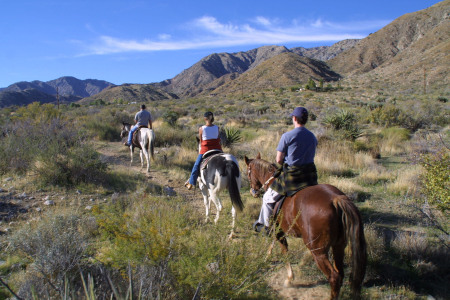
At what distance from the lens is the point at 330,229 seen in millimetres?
3016

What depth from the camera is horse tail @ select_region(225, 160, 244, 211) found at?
5195 millimetres

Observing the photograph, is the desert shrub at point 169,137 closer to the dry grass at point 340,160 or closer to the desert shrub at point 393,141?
the dry grass at point 340,160

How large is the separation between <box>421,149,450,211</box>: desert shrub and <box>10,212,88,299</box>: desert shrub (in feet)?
18.1

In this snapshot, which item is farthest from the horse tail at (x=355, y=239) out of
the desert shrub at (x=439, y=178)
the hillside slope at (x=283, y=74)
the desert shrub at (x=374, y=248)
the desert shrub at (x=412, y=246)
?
the hillside slope at (x=283, y=74)

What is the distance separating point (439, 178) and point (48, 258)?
230 inches

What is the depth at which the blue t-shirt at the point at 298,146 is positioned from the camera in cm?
363

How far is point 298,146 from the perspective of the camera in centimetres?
364

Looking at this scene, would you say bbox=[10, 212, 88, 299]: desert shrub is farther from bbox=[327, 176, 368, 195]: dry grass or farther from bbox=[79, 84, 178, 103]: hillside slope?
bbox=[79, 84, 178, 103]: hillside slope

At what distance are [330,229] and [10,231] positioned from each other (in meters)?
5.30

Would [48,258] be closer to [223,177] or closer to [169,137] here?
[223,177]

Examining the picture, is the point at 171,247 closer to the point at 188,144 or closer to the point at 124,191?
the point at 124,191

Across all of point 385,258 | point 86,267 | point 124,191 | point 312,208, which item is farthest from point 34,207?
point 385,258

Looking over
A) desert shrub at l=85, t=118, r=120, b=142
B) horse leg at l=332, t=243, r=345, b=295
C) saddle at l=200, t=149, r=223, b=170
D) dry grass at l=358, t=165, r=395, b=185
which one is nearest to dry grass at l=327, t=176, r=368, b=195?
dry grass at l=358, t=165, r=395, b=185

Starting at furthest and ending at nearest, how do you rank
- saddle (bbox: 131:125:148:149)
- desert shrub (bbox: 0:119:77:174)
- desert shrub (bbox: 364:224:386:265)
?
saddle (bbox: 131:125:148:149)
desert shrub (bbox: 0:119:77:174)
desert shrub (bbox: 364:224:386:265)
